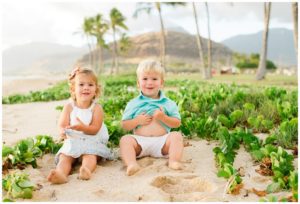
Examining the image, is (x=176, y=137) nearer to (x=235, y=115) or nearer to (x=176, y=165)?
(x=176, y=165)

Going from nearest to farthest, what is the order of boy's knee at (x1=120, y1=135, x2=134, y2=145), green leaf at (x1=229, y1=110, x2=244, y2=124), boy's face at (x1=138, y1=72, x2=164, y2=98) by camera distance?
boy's knee at (x1=120, y1=135, x2=134, y2=145) → boy's face at (x1=138, y1=72, x2=164, y2=98) → green leaf at (x1=229, y1=110, x2=244, y2=124)

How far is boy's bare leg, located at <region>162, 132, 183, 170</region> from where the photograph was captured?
11.9ft

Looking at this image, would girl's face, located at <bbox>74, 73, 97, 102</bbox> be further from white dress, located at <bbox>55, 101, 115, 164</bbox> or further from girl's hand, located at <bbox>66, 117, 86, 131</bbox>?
girl's hand, located at <bbox>66, 117, 86, 131</bbox>

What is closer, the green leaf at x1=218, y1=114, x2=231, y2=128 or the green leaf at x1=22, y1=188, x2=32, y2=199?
the green leaf at x1=22, y1=188, x2=32, y2=199

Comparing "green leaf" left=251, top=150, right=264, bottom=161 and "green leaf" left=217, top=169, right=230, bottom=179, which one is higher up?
"green leaf" left=251, top=150, right=264, bottom=161

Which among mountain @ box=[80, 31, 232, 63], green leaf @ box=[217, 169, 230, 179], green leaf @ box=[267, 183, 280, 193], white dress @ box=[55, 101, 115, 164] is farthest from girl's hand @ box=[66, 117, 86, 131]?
mountain @ box=[80, 31, 232, 63]

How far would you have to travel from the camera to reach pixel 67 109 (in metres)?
4.11

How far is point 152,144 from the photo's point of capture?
13.3 feet

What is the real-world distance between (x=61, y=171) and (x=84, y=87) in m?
0.90

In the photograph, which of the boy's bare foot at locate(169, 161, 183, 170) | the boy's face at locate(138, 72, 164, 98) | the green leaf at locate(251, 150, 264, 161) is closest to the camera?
the boy's bare foot at locate(169, 161, 183, 170)

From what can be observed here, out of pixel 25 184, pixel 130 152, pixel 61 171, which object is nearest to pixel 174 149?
pixel 130 152

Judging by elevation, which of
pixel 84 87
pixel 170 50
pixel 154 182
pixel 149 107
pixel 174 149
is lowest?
pixel 154 182

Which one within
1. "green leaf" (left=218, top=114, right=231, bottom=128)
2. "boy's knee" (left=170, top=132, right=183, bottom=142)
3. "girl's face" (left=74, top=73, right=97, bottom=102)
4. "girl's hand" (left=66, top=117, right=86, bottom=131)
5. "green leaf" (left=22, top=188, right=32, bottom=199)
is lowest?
"green leaf" (left=22, top=188, right=32, bottom=199)

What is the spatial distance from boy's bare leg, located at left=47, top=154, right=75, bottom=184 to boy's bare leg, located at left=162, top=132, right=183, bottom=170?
2.80 ft
